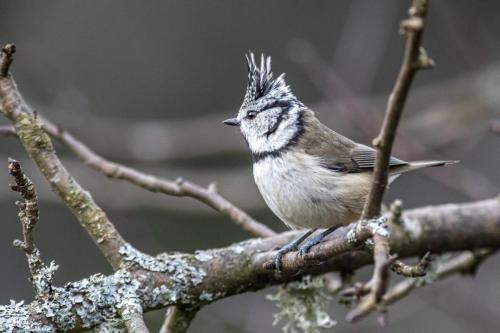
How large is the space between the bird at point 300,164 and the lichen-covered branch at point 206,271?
176 millimetres

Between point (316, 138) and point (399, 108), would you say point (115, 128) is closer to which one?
point (316, 138)

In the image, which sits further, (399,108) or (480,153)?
(480,153)

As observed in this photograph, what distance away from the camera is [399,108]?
195 cm

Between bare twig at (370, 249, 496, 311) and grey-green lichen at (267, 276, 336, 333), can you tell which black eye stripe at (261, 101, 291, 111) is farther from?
bare twig at (370, 249, 496, 311)

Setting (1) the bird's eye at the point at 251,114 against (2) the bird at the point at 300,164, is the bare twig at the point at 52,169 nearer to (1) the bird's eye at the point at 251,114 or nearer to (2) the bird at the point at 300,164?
(2) the bird at the point at 300,164

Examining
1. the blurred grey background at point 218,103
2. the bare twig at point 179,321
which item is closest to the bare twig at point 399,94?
the bare twig at point 179,321

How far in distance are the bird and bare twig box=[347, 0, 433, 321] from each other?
3.18 feet

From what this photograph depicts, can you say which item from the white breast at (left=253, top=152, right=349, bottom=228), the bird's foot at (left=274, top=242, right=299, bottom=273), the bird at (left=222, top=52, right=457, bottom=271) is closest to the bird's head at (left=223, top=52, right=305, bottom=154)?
the bird at (left=222, top=52, right=457, bottom=271)

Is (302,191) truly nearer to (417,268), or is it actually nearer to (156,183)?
(156,183)

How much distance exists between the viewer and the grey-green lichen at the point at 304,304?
11.7 feet

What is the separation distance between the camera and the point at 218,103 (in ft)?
24.7

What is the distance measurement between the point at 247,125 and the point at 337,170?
74 cm

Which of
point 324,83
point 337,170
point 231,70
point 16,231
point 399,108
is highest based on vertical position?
point 231,70

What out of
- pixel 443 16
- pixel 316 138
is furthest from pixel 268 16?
pixel 316 138
